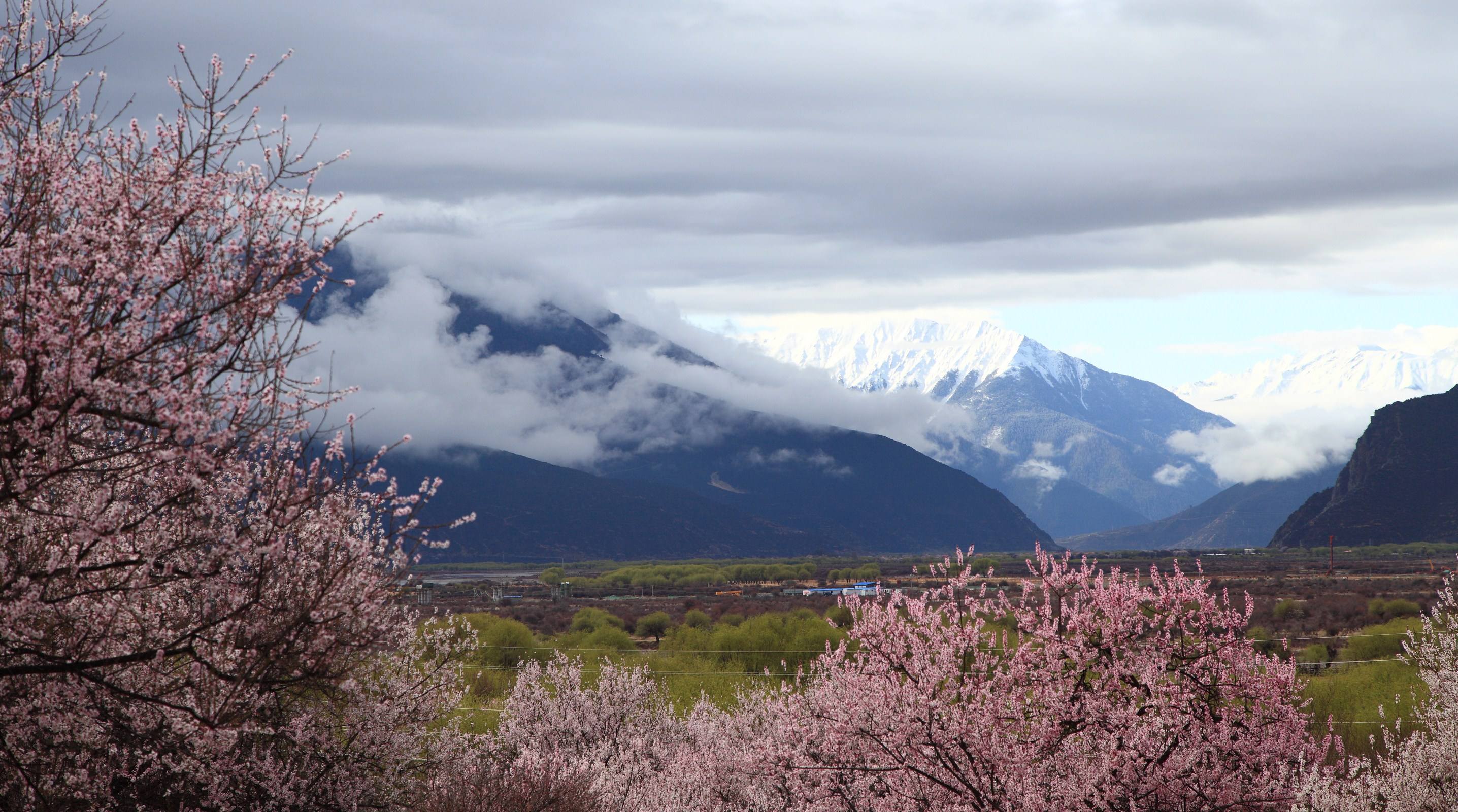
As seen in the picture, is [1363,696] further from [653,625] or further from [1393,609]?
[653,625]

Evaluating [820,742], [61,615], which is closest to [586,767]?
[820,742]

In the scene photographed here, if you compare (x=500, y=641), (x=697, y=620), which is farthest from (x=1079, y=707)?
(x=697, y=620)

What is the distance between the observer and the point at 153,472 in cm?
791

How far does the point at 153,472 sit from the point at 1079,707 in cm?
814

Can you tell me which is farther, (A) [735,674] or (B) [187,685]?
(A) [735,674]

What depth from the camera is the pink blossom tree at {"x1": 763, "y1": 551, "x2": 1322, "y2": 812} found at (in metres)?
11.3

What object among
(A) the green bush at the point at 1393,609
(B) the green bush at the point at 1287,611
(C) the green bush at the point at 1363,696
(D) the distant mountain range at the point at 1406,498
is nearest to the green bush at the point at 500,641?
(C) the green bush at the point at 1363,696

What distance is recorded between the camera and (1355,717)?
28266 millimetres

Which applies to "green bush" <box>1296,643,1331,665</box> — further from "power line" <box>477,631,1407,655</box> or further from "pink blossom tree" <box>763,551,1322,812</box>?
"pink blossom tree" <box>763,551,1322,812</box>

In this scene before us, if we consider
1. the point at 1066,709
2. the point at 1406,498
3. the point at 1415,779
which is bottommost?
the point at 1415,779

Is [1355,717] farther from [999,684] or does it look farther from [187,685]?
[187,685]

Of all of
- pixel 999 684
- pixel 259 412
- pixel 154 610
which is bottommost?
pixel 999 684

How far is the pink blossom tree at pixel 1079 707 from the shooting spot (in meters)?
11.3

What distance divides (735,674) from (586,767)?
20.5 m
